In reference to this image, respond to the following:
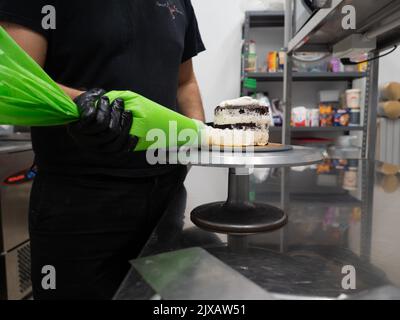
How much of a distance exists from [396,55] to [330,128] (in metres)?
0.93

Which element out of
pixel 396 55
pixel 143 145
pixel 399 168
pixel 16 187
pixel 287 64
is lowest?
pixel 16 187

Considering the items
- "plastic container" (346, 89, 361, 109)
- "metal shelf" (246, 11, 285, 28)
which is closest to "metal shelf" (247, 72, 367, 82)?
"plastic container" (346, 89, 361, 109)

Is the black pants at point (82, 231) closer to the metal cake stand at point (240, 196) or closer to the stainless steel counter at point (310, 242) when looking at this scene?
the stainless steel counter at point (310, 242)

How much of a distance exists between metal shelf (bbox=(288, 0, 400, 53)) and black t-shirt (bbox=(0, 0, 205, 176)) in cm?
50

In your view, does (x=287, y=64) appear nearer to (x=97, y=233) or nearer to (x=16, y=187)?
(x=97, y=233)

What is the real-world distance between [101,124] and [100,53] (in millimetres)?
416

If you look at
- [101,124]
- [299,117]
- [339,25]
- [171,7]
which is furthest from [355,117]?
[101,124]

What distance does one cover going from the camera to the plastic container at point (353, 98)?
92.8 inches

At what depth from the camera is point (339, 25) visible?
1.17 metres

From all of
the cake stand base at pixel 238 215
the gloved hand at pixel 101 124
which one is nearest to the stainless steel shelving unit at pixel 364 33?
the cake stand base at pixel 238 215

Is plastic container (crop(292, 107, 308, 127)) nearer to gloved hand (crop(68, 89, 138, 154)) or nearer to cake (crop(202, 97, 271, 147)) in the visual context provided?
cake (crop(202, 97, 271, 147))

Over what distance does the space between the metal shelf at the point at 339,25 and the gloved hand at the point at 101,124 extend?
2.45 feet
